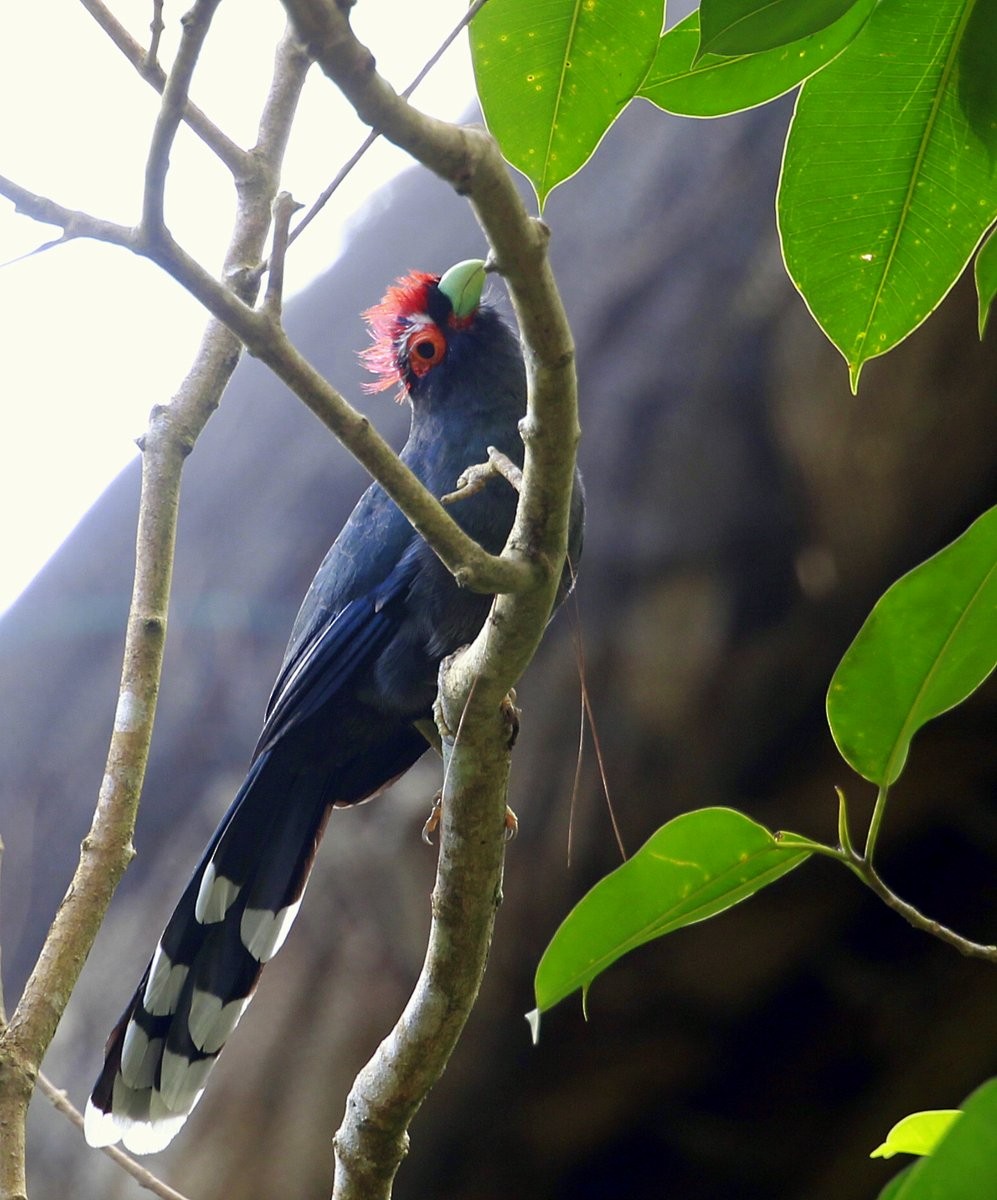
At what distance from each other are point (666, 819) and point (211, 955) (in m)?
1.45

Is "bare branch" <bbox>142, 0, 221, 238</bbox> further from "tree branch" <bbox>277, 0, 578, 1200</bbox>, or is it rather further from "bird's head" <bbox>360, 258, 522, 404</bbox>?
"bird's head" <bbox>360, 258, 522, 404</bbox>

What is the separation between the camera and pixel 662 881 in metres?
0.88

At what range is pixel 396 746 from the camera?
2.42 meters

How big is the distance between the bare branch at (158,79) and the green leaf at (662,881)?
86 centimetres

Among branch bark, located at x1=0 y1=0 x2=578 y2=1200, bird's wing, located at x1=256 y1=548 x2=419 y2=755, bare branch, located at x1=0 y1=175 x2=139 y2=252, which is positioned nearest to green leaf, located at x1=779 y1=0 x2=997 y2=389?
branch bark, located at x1=0 y1=0 x2=578 y2=1200

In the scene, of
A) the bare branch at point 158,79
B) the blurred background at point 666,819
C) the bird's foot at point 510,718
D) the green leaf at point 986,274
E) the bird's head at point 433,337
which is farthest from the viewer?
the blurred background at point 666,819

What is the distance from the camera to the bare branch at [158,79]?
1.26 m

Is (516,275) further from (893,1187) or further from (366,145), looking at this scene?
(893,1187)

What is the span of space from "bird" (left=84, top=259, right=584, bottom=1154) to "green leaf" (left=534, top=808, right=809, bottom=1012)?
117 cm

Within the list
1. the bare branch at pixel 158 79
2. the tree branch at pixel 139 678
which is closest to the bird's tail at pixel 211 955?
the tree branch at pixel 139 678

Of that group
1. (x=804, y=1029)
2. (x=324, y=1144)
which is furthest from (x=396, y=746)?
(x=804, y=1029)

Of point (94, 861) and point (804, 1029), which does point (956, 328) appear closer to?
point (804, 1029)

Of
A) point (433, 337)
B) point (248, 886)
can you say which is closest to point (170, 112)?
point (433, 337)

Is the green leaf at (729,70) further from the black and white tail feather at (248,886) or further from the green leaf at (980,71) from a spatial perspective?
the black and white tail feather at (248,886)
